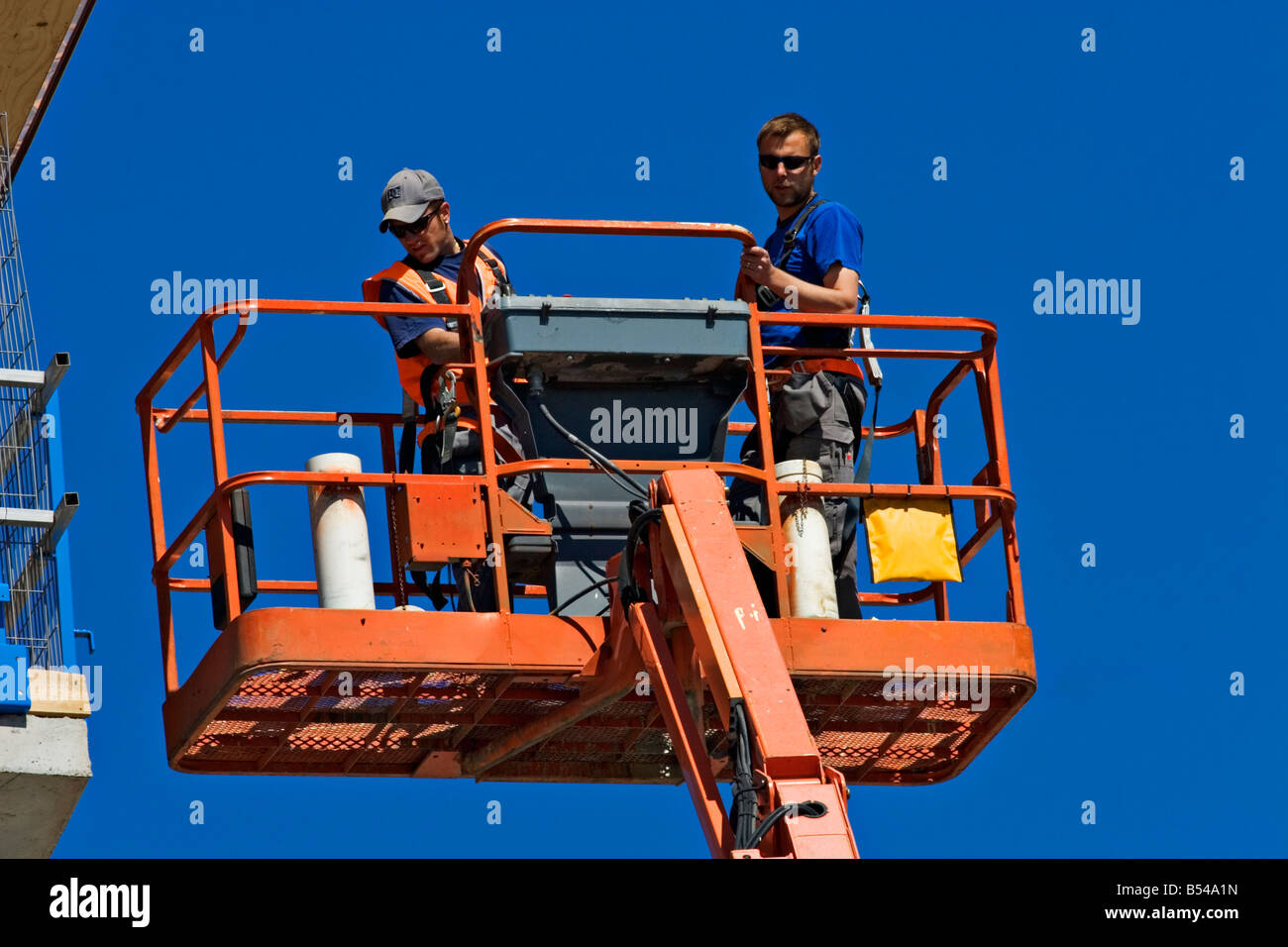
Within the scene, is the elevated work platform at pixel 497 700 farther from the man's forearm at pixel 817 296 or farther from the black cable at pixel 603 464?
the man's forearm at pixel 817 296

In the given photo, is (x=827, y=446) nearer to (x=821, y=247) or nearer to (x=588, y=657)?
(x=821, y=247)

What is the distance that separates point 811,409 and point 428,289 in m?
2.27

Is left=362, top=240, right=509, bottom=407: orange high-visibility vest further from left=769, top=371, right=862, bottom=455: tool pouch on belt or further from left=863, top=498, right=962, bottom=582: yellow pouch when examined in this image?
left=863, top=498, right=962, bottom=582: yellow pouch

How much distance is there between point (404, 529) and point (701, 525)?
7.06ft

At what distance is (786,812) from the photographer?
12633 millimetres

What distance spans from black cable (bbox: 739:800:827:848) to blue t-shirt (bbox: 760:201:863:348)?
458 cm

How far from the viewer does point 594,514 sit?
1653cm

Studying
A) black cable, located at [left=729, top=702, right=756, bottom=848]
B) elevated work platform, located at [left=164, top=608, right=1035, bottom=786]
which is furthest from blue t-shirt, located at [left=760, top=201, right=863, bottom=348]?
black cable, located at [left=729, top=702, right=756, bottom=848]

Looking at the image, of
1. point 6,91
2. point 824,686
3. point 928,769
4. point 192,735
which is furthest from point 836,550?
point 6,91

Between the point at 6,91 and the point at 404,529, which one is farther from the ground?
the point at 6,91

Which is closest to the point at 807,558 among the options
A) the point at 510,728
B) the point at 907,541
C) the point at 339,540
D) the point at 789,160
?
the point at 907,541

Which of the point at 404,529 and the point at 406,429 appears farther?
the point at 406,429
